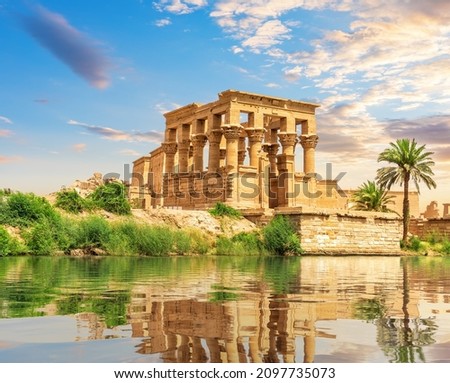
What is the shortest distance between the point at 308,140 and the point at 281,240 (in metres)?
13.0

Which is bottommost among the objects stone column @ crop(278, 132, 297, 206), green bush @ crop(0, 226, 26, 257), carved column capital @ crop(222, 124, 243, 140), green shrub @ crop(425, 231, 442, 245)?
green bush @ crop(0, 226, 26, 257)

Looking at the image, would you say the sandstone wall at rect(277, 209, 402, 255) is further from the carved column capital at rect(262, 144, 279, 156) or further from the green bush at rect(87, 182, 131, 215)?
the carved column capital at rect(262, 144, 279, 156)

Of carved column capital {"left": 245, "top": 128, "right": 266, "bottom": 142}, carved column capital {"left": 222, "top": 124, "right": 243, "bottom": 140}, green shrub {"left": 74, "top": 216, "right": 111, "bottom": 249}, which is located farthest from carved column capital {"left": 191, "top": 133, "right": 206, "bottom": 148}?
green shrub {"left": 74, "top": 216, "right": 111, "bottom": 249}

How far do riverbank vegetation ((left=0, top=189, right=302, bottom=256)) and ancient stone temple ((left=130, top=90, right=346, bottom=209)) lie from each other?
7.02 m

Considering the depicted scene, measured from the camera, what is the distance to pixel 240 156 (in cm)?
4459

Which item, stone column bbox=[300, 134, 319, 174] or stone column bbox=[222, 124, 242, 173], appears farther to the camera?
stone column bbox=[300, 134, 319, 174]

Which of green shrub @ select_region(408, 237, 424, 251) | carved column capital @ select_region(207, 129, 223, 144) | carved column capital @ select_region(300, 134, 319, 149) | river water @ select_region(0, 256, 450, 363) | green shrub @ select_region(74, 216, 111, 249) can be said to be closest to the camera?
river water @ select_region(0, 256, 450, 363)

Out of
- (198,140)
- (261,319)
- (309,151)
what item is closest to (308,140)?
(309,151)

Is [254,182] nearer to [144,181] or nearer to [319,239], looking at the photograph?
[319,239]

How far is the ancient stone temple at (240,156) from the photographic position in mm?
35375

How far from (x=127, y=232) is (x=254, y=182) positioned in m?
14.7

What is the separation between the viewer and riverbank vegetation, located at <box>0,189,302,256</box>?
20703mm

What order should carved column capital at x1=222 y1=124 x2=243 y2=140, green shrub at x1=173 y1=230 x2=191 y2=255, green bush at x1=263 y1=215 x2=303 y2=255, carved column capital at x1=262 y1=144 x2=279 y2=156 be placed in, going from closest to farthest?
green shrub at x1=173 y1=230 x2=191 y2=255 → green bush at x1=263 y1=215 x2=303 y2=255 → carved column capital at x1=222 y1=124 x2=243 y2=140 → carved column capital at x1=262 y1=144 x2=279 y2=156

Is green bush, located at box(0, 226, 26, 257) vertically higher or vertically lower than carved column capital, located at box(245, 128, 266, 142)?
lower
